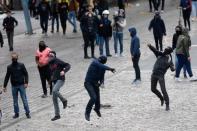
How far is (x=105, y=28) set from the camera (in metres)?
24.0

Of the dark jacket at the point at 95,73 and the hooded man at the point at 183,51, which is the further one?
the hooded man at the point at 183,51

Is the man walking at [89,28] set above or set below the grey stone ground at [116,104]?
above

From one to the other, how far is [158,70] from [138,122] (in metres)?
1.88

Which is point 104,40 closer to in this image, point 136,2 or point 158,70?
point 158,70

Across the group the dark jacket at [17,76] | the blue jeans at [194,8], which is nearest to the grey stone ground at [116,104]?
the dark jacket at [17,76]

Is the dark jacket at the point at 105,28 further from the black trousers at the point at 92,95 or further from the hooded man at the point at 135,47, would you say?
the black trousers at the point at 92,95

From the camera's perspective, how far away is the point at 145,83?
19625 mm

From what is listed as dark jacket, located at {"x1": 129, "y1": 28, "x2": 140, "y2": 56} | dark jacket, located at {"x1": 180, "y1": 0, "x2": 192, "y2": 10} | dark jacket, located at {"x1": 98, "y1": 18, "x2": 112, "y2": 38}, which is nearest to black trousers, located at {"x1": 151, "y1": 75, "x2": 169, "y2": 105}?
dark jacket, located at {"x1": 129, "y1": 28, "x2": 140, "y2": 56}

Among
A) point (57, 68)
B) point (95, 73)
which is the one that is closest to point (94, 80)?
point (95, 73)

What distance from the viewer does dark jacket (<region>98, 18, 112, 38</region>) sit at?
78.9 feet

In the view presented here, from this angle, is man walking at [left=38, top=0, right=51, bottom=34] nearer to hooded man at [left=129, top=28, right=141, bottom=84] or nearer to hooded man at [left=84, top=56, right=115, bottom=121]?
hooded man at [left=129, top=28, right=141, bottom=84]

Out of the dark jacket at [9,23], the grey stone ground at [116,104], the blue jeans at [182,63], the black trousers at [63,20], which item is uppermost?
the dark jacket at [9,23]

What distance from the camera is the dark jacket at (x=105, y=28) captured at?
24.1m

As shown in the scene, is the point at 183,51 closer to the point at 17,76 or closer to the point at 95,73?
the point at 95,73
